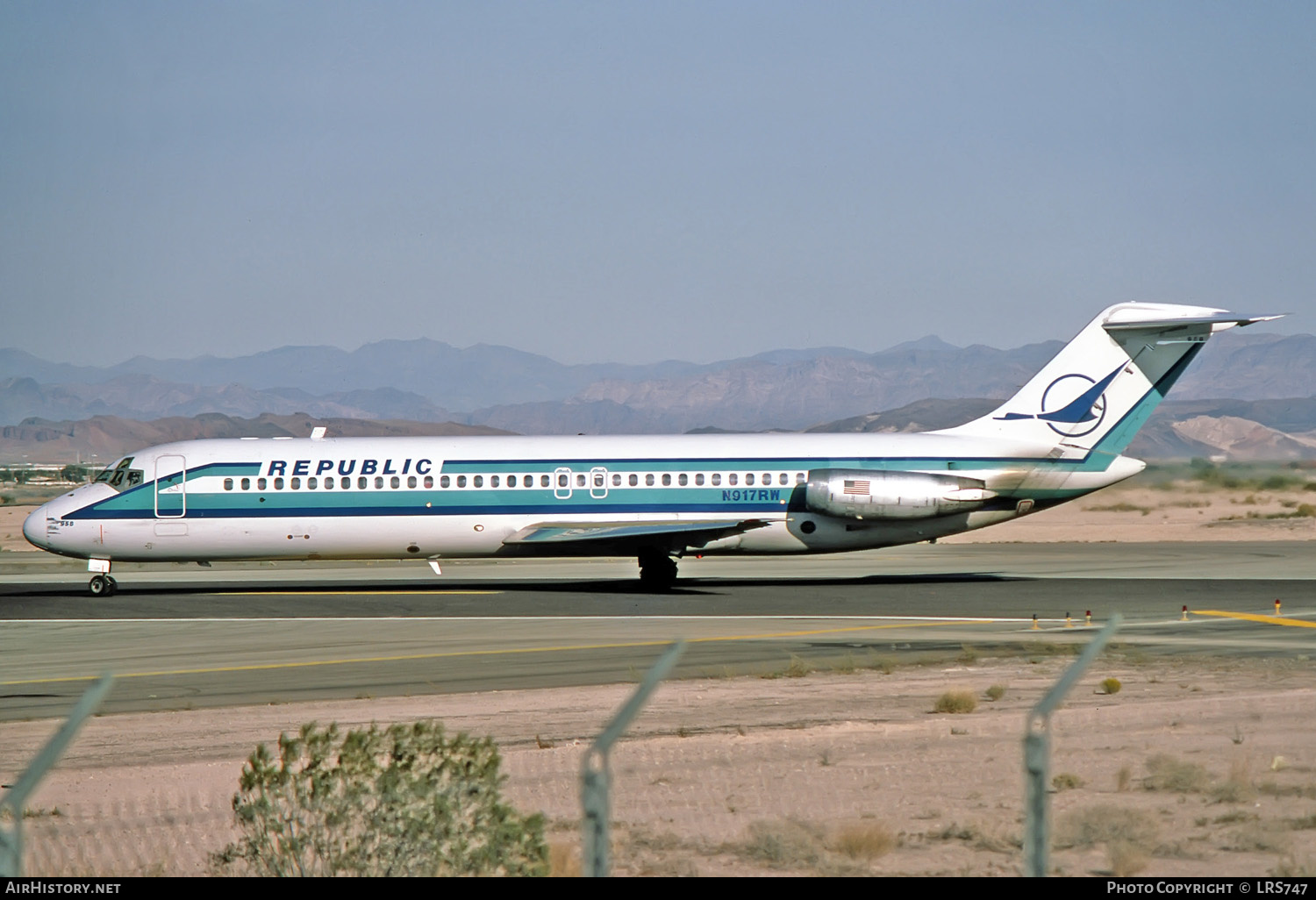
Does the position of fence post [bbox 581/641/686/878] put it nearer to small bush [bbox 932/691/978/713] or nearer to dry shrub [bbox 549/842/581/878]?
dry shrub [bbox 549/842/581/878]

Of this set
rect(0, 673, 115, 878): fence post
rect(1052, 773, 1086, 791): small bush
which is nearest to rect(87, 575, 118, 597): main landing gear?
rect(1052, 773, 1086, 791): small bush

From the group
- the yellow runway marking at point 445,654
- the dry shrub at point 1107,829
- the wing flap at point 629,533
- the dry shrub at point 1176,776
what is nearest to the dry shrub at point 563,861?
the dry shrub at point 1107,829

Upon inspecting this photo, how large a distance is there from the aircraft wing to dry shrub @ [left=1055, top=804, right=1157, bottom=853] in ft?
68.4

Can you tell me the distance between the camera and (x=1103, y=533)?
56312mm

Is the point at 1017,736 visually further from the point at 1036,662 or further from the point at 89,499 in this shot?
the point at 89,499

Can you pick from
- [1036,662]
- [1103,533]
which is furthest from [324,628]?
[1103,533]

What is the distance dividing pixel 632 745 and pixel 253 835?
5.00 meters

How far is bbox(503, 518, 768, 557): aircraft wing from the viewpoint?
102 feet

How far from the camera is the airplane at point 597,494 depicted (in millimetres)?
31859

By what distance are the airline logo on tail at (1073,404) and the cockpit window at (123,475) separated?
2024cm

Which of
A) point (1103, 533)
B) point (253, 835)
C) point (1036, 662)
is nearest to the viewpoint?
point (253, 835)

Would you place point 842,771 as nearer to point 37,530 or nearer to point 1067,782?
point 1067,782

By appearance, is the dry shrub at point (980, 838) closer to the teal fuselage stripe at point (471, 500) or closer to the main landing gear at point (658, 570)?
the teal fuselage stripe at point (471, 500)

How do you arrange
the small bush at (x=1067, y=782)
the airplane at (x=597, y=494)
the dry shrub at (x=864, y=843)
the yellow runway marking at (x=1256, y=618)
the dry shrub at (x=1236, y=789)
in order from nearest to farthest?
1. the dry shrub at (x=864, y=843)
2. the dry shrub at (x=1236, y=789)
3. the small bush at (x=1067, y=782)
4. the yellow runway marking at (x=1256, y=618)
5. the airplane at (x=597, y=494)
